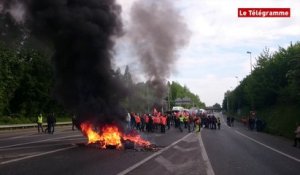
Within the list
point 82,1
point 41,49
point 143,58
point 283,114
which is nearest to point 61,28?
point 82,1

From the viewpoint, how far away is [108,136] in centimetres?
2175

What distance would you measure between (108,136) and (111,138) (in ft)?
0.56

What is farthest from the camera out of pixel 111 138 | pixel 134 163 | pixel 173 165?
pixel 111 138

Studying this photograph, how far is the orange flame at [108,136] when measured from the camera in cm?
2159

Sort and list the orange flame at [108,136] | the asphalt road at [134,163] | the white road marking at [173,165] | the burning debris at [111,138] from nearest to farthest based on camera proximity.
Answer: the asphalt road at [134,163]
the white road marking at [173,165]
the burning debris at [111,138]
the orange flame at [108,136]

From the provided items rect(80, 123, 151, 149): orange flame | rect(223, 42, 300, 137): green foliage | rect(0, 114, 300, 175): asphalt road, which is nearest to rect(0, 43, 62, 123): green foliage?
rect(223, 42, 300, 137): green foliage

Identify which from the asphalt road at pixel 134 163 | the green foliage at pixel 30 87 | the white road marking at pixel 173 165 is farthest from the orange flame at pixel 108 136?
the green foliage at pixel 30 87

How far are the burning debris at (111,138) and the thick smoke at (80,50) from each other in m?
0.60

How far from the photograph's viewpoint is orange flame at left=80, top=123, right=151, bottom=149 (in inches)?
850

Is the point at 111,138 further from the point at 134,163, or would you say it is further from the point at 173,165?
the point at 173,165

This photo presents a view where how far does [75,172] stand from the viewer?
1315 cm

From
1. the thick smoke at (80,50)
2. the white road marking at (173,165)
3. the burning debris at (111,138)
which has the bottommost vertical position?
the white road marking at (173,165)

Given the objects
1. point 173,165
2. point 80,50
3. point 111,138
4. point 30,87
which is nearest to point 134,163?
point 173,165

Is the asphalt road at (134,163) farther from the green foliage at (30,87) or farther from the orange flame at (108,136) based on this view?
the green foliage at (30,87)
